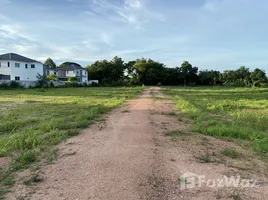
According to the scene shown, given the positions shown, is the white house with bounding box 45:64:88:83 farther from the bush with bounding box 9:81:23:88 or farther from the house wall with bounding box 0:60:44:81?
the bush with bounding box 9:81:23:88

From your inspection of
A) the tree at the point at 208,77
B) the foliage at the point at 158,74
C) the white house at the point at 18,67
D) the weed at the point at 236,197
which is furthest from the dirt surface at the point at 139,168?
the tree at the point at 208,77

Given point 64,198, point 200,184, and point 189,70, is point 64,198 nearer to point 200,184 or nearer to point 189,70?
point 200,184

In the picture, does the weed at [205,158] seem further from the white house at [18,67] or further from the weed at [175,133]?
the white house at [18,67]

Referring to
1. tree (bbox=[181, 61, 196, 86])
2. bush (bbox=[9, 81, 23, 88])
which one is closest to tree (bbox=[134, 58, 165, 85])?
tree (bbox=[181, 61, 196, 86])

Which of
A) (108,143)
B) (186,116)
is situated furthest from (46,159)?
(186,116)

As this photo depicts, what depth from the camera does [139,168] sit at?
14.2 ft

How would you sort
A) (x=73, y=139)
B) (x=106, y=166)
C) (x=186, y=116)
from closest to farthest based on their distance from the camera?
1. (x=106, y=166)
2. (x=73, y=139)
3. (x=186, y=116)

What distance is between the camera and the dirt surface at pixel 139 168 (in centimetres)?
345

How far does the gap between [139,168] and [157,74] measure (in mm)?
66209

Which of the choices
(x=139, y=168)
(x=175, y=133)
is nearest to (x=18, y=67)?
(x=175, y=133)

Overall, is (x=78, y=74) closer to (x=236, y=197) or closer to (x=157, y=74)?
(x=157, y=74)

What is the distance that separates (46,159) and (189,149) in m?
3.08

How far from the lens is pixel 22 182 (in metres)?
3.82

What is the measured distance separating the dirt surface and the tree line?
62315 mm
